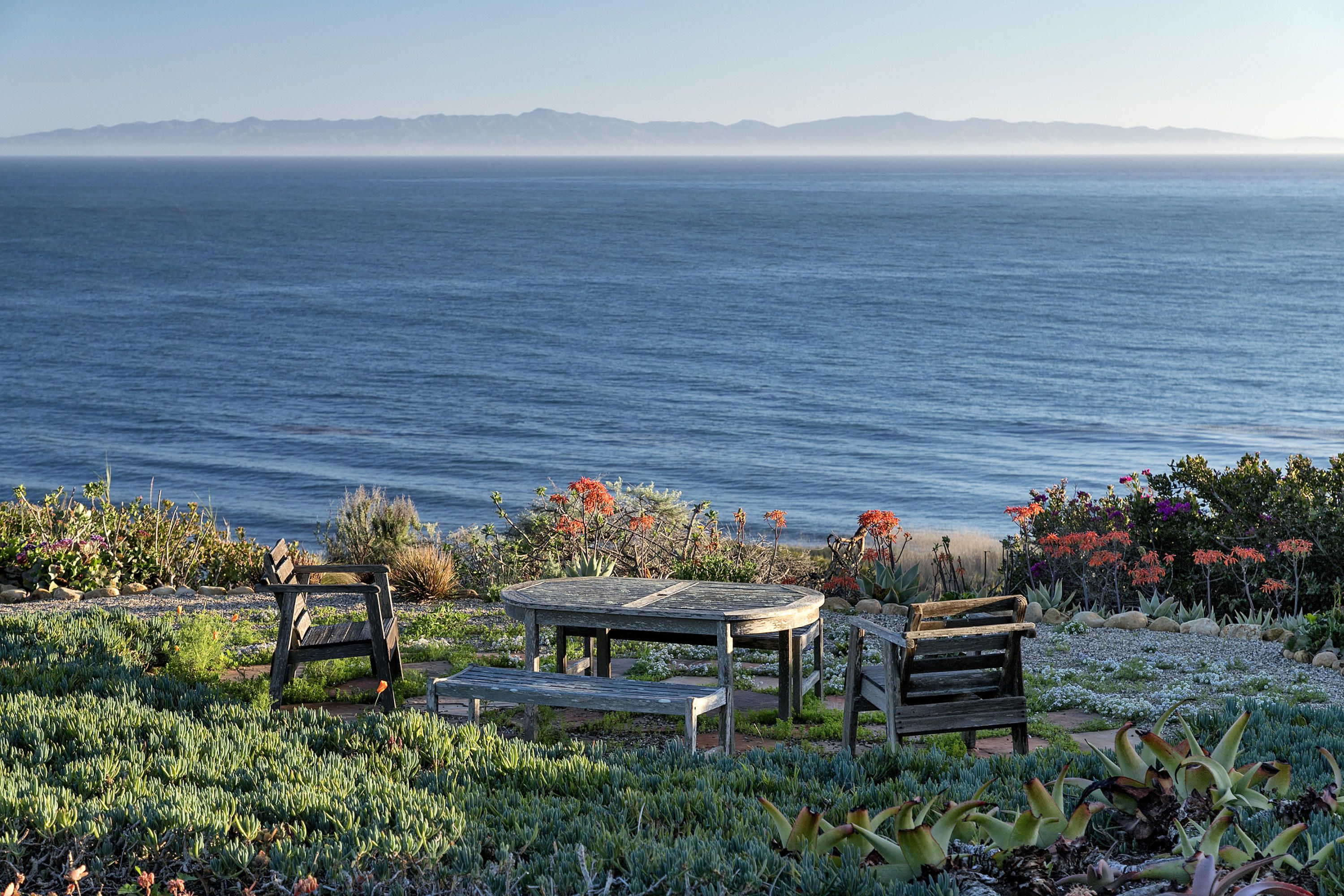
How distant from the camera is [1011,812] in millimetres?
3588

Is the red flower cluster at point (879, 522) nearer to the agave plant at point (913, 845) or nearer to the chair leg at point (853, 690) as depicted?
the chair leg at point (853, 690)

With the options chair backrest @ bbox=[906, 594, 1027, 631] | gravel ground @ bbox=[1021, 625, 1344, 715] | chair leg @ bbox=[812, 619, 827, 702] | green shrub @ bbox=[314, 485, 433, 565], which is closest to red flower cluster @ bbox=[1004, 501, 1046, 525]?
gravel ground @ bbox=[1021, 625, 1344, 715]

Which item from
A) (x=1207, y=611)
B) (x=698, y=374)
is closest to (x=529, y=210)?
(x=698, y=374)

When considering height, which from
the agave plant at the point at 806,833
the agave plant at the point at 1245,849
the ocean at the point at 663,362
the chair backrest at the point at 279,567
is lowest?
the ocean at the point at 663,362

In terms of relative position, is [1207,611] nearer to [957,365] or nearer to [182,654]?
[182,654]

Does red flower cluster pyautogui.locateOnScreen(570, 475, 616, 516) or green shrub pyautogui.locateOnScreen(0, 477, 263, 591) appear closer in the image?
green shrub pyautogui.locateOnScreen(0, 477, 263, 591)

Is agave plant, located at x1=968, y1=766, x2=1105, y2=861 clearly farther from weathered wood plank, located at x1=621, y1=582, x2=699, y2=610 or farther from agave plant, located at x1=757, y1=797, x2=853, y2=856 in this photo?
weathered wood plank, located at x1=621, y1=582, x2=699, y2=610

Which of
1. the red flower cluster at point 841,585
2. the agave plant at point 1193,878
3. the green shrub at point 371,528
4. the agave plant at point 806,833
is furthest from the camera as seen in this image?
the green shrub at point 371,528

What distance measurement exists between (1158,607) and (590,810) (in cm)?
719

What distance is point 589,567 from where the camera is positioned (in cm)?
967

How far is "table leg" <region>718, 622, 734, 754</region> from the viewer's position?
5.59 m

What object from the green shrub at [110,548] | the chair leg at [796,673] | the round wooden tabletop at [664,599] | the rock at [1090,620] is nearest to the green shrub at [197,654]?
the round wooden tabletop at [664,599]

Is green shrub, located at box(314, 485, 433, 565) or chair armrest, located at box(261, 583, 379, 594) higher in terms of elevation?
chair armrest, located at box(261, 583, 379, 594)

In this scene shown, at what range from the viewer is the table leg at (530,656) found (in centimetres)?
580
